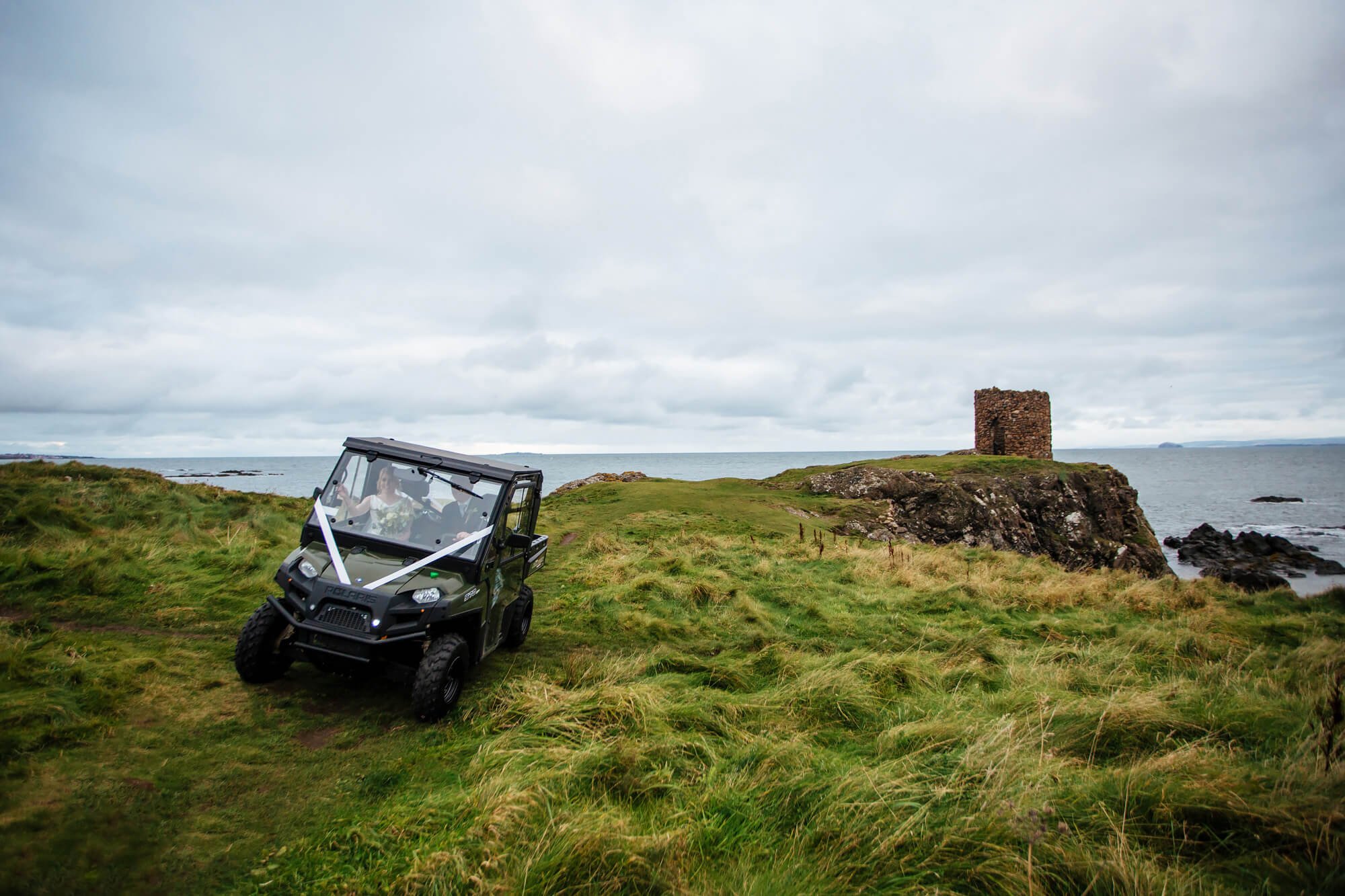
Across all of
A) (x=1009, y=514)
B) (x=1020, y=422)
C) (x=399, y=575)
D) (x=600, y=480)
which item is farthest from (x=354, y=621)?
(x=1020, y=422)

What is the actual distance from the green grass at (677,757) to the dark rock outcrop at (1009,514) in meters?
17.4

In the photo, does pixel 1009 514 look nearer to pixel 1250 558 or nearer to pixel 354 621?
pixel 1250 558

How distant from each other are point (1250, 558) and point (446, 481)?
147 ft

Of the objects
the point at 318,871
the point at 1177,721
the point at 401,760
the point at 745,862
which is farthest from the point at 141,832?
the point at 1177,721

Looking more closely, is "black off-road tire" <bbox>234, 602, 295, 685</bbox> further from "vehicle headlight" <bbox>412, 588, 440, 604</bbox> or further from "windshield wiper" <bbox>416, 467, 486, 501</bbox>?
"windshield wiper" <bbox>416, 467, 486, 501</bbox>

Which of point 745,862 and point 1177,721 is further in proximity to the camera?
point 1177,721

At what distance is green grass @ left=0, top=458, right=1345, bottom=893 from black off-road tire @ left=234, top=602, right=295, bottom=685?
185 mm

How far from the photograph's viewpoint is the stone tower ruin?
4266cm

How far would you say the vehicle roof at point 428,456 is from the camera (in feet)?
22.5

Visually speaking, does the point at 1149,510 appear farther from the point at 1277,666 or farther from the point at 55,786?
the point at 55,786

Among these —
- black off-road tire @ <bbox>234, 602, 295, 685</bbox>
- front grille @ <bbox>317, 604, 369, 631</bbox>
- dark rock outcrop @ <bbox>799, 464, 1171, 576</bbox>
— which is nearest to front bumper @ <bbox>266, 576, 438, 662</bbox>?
front grille @ <bbox>317, 604, 369, 631</bbox>

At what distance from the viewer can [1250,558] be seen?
116ft

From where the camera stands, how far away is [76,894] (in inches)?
128

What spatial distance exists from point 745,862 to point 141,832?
3.58m
